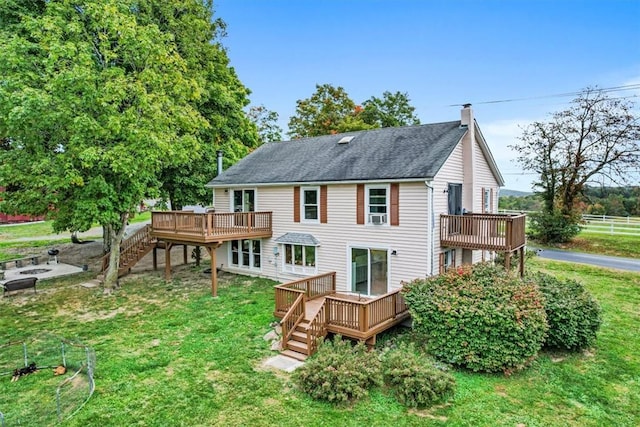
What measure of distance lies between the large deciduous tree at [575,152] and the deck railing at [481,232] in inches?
623

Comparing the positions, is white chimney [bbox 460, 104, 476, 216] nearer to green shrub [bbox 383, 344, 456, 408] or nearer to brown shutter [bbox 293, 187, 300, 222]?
brown shutter [bbox 293, 187, 300, 222]

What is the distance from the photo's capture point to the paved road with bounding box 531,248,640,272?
62.2 feet

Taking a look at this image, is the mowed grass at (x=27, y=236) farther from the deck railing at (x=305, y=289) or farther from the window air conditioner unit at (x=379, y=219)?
the window air conditioner unit at (x=379, y=219)

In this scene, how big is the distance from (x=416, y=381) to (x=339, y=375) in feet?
5.27

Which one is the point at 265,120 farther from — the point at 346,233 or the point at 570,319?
the point at 570,319

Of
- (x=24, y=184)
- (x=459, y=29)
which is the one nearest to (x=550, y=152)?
(x=459, y=29)

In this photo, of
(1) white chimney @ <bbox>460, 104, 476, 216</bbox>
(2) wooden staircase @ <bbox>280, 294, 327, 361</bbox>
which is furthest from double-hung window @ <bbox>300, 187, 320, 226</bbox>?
(1) white chimney @ <bbox>460, 104, 476, 216</bbox>

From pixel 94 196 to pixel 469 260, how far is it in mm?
15268

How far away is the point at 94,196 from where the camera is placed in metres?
14.1

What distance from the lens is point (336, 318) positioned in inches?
385

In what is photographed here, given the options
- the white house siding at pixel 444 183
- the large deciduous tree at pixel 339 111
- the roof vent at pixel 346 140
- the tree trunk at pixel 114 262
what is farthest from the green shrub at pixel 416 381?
the large deciduous tree at pixel 339 111

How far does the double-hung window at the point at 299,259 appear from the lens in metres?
15.0

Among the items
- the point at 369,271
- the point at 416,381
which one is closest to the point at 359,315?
the point at 416,381

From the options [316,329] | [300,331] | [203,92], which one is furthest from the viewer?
[203,92]
